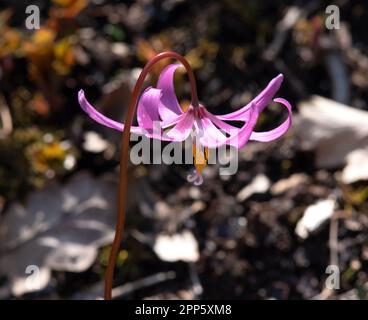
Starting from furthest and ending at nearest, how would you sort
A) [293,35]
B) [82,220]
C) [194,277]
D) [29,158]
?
[293,35]
[29,158]
[82,220]
[194,277]

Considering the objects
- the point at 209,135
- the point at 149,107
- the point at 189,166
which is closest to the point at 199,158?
the point at 209,135

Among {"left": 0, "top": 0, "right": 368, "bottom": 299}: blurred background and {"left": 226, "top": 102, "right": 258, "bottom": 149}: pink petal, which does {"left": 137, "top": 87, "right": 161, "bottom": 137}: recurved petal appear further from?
{"left": 0, "top": 0, "right": 368, "bottom": 299}: blurred background

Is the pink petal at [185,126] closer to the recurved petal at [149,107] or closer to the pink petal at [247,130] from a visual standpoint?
the recurved petal at [149,107]

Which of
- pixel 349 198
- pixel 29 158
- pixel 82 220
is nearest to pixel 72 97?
pixel 29 158

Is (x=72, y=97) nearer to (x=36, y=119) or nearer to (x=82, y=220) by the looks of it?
(x=36, y=119)

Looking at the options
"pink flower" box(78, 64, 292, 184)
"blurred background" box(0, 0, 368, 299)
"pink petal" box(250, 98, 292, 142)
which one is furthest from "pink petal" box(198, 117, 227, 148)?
"blurred background" box(0, 0, 368, 299)

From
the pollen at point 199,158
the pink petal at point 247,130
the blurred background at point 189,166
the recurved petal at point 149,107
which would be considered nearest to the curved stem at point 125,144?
the recurved petal at point 149,107

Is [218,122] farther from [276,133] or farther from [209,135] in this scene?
[276,133]
